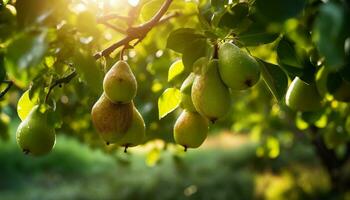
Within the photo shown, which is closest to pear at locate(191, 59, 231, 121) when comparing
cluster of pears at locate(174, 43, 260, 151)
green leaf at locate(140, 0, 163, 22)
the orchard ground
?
cluster of pears at locate(174, 43, 260, 151)

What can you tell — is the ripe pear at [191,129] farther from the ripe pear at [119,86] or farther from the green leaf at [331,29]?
the green leaf at [331,29]

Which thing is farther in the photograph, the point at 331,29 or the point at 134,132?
the point at 134,132

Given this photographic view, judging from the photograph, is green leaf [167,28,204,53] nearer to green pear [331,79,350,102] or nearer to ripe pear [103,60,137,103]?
ripe pear [103,60,137,103]

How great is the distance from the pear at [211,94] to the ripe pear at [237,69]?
0.02 metres

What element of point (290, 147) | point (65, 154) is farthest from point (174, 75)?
point (65, 154)

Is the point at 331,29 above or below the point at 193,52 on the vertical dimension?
above

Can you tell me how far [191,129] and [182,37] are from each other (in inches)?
7.8

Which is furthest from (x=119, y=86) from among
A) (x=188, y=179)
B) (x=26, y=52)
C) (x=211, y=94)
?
(x=188, y=179)

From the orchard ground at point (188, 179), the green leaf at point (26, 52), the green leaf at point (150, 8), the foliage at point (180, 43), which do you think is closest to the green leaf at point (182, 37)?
the foliage at point (180, 43)

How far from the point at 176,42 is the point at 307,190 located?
15.7ft

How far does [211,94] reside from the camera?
3.60ft

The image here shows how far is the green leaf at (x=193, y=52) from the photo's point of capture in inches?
48.9

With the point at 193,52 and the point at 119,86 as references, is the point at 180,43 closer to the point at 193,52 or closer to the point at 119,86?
the point at 193,52

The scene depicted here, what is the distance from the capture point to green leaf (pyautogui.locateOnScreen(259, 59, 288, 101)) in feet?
Answer: 4.02
